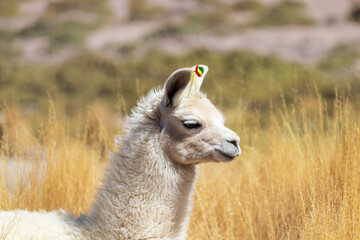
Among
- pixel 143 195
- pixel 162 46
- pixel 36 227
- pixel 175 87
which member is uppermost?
pixel 175 87

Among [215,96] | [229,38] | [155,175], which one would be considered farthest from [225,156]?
[229,38]

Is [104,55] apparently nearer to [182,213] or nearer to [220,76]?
→ [220,76]

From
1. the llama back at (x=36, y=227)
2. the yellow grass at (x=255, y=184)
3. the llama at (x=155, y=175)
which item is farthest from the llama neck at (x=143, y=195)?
the yellow grass at (x=255, y=184)

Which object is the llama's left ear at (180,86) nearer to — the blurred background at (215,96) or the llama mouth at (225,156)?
the llama mouth at (225,156)

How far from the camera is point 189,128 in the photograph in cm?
275

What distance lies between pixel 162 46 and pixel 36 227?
22.7 m

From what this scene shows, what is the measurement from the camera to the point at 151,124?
9.24 ft

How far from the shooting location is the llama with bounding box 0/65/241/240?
8.75ft

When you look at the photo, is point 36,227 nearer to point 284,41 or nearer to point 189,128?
point 189,128

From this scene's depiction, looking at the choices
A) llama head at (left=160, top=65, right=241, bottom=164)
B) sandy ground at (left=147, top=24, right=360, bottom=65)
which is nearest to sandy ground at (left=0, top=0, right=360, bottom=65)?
sandy ground at (left=147, top=24, right=360, bottom=65)

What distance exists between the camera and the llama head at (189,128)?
2.71 meters

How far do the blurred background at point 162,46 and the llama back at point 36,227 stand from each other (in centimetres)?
1044

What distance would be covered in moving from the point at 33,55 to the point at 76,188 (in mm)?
20890

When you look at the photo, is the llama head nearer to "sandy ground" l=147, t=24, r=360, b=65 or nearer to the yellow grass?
the yellow grass
